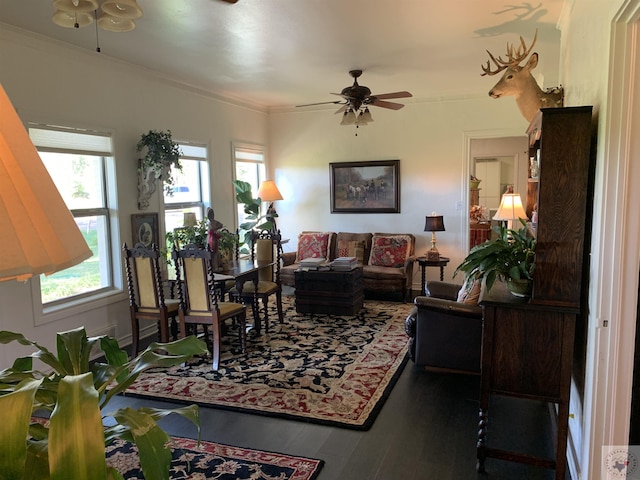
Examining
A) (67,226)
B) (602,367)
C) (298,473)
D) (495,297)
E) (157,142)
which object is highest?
(157,142)

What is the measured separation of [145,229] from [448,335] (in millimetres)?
3276

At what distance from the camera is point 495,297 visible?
8.06 ft

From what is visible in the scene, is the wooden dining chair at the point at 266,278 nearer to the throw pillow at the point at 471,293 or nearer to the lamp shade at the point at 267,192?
the lamp shade at the point at 267,192

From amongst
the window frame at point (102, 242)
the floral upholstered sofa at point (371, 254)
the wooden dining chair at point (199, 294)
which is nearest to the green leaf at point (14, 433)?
the wooden dining chair at point (199, 294)

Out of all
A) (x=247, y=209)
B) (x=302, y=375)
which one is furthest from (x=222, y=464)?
(x=247, y=209)

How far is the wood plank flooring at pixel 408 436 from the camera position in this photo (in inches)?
98.8

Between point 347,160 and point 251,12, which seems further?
point 347,160

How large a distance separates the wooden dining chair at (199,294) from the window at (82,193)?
1.00 metres

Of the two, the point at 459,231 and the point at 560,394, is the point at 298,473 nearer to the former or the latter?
the point at 560,394

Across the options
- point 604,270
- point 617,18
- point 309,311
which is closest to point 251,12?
point 617,18

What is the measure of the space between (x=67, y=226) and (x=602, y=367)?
84.3 inches

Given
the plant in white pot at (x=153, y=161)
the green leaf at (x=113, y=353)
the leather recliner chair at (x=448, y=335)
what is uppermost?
the plant in white pot at (x=153, y=161)

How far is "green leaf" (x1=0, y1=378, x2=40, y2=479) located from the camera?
2.56ft

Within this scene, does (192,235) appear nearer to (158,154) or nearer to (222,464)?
(158,154)
